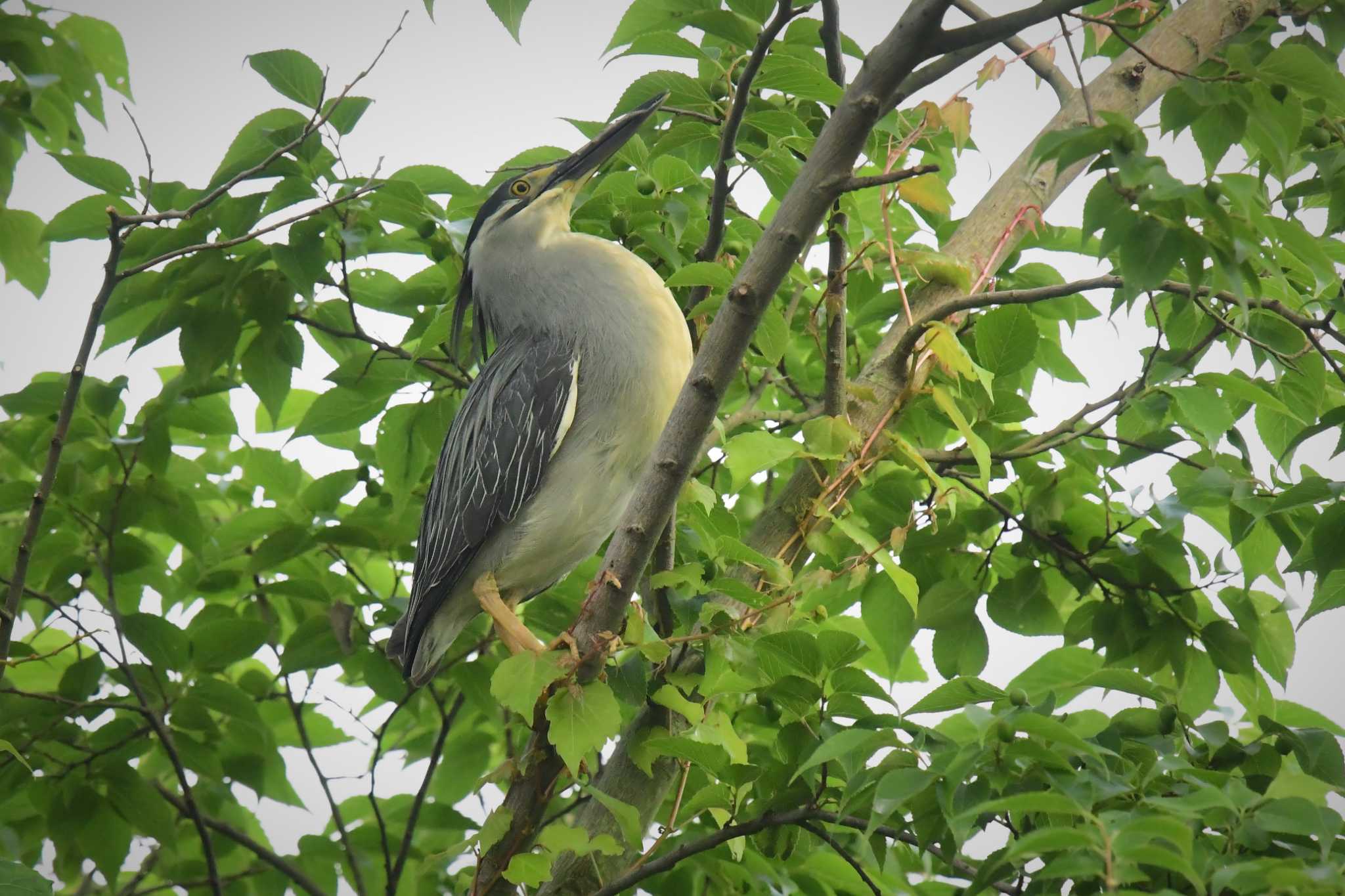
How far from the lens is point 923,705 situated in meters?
2.09

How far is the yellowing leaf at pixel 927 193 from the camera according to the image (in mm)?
2625

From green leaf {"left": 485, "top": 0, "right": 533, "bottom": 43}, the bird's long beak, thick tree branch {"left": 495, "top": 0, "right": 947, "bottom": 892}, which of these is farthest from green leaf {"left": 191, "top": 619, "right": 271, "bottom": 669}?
green leaf {"left": 485, "top": 0, "right": 533, "bottom": 43}

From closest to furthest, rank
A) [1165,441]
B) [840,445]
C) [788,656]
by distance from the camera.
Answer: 1. [788,656]
2. [840,445]
3. [1165,441]

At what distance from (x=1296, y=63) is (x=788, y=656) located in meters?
1.51

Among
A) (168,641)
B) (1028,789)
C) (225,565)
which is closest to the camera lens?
(1028,789)

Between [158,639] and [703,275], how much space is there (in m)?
1.95

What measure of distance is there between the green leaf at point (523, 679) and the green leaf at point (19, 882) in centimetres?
88

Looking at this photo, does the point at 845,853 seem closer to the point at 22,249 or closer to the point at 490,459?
the point at 490,459

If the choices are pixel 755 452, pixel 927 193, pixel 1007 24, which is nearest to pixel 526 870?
pixel 755 452

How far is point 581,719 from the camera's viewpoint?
2.35m

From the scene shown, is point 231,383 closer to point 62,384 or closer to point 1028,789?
point 62,384

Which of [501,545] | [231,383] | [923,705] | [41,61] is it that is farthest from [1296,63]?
[41,61]

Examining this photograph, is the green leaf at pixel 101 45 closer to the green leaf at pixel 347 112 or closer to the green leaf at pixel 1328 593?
the green leaf at pixel 347 112

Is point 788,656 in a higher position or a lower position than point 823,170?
lower
